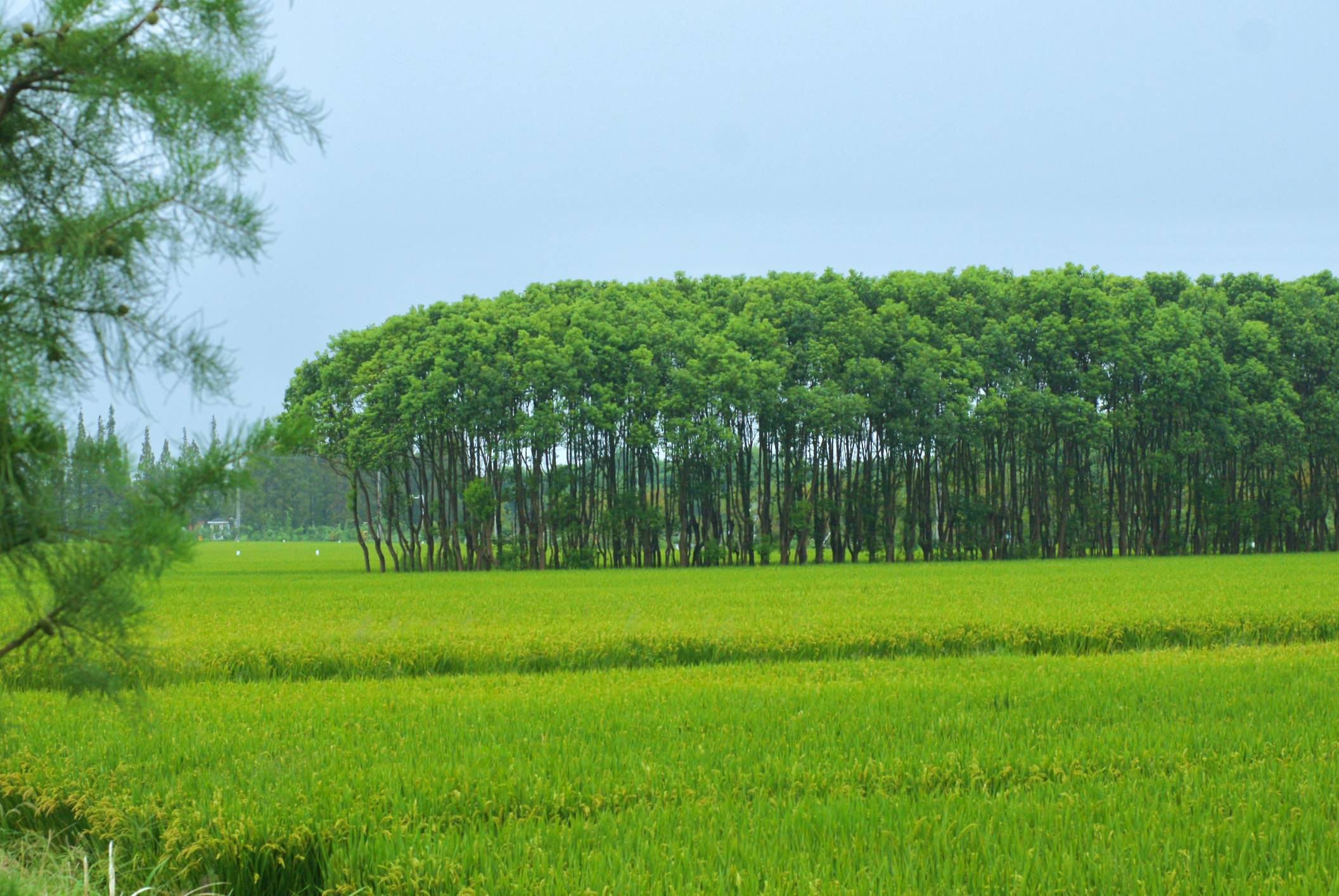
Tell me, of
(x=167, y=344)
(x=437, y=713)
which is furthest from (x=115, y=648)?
(x=437, y=713)

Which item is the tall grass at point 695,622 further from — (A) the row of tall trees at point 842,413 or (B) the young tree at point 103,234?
(A) the row of tall trees at point 842,413

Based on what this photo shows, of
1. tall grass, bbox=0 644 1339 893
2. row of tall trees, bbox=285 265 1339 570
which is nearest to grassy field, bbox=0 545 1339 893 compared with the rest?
tall grass, bbox=0 644 1339 893

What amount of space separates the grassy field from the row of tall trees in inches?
1438

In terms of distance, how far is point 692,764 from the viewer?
8133 millimetres

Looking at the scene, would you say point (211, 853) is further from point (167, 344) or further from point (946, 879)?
point (946, 879)

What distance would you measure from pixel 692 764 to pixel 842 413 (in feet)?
161

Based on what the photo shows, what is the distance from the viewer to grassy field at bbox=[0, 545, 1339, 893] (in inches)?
229

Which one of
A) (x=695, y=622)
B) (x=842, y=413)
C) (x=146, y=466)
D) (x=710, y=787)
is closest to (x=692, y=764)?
(x=710, y=787)

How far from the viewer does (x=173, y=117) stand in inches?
195

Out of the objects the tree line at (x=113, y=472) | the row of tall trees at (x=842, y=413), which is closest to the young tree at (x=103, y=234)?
the tree line at (x=113, y=472)

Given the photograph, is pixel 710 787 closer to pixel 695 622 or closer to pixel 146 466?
pixel 146 466

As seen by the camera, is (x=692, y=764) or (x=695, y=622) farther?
(x=695, y=622)

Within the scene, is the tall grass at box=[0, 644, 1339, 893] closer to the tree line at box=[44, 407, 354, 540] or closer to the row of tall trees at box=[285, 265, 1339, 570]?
the tree line at box=[44, 407, 354, 540]

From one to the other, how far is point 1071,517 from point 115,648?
65315 millimetres
